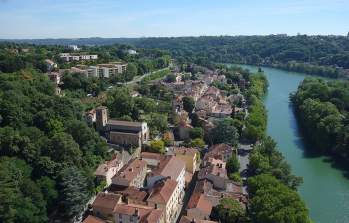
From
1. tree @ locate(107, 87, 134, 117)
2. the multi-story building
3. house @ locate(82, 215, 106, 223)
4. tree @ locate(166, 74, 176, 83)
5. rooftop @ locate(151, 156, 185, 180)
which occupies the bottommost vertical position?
house @ locate(82, 215, 106, 223)

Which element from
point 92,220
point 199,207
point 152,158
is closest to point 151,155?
point 152,158

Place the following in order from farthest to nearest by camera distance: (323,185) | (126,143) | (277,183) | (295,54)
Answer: (295,54), (126,143), (323,185), (277,183)

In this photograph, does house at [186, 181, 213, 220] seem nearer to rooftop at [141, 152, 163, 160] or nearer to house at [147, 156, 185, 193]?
house at [147, 156, 185, 193]

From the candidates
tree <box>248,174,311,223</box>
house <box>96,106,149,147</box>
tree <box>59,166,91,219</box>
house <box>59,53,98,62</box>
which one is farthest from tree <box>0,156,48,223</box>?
house <box>59,53,98,62</box>

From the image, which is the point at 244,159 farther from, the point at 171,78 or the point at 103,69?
the point at 171,78

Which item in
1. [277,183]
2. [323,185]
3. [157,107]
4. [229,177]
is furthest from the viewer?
[157,107]

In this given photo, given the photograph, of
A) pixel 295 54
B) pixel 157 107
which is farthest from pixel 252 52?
pixel 157 107

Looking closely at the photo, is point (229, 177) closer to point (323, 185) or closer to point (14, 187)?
point (323, 185)
